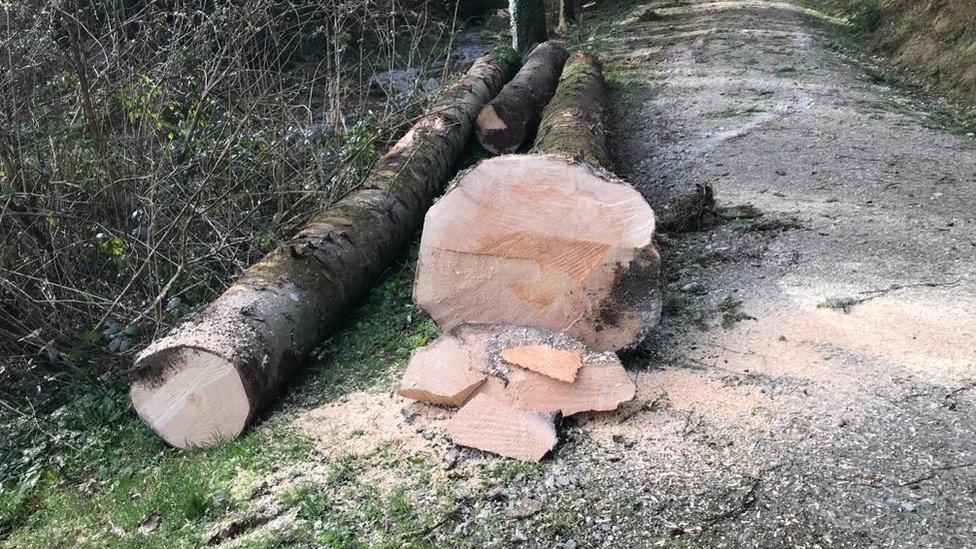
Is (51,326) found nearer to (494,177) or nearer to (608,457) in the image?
(494,177)

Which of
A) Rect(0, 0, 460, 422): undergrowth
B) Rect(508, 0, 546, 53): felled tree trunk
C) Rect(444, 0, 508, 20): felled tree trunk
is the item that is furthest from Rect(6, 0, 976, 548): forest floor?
Rect(444, 0, 508, 20): felled tree trunk

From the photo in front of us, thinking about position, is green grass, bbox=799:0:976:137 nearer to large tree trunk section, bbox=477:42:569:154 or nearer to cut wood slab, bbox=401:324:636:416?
large tree trunk section, bbox=477:42:569:154

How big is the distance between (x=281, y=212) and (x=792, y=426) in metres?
3.34

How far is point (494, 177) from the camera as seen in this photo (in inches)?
139

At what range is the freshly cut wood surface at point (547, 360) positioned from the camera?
2898 mm

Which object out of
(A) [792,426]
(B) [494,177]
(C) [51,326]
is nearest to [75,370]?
(C) [51,326]

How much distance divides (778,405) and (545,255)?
112 cm

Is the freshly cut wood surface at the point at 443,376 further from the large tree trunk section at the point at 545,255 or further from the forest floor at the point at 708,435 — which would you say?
the large tree trunk section at the point at 545,255

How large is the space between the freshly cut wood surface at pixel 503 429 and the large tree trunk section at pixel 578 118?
1.79 meters

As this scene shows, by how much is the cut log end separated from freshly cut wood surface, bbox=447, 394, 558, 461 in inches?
38.5

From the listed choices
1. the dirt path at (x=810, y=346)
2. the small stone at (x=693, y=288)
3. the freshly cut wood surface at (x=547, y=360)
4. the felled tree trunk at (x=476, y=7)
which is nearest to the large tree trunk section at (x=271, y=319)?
the freshly cut wood surface at (x=547, y=360)

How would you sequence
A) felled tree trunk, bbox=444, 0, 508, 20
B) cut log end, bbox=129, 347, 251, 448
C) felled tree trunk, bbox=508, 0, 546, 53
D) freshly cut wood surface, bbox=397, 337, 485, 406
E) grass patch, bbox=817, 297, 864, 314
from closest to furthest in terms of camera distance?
freshly cut wood surface, bbox=397, 337, 485, 406 < cut log end, bbox=129, 347, 251, 448 < grass patch, bbox=817, 297, 864, 314 < felled tree trunk, bbox=508, 0, 546, 53 < felled tree trunk, bbox=444, 0, 508, 20

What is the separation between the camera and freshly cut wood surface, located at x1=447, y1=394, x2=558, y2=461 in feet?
8.69

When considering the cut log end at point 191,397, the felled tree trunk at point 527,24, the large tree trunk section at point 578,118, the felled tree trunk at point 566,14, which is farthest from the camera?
the felled tree trunk at point 566,14
